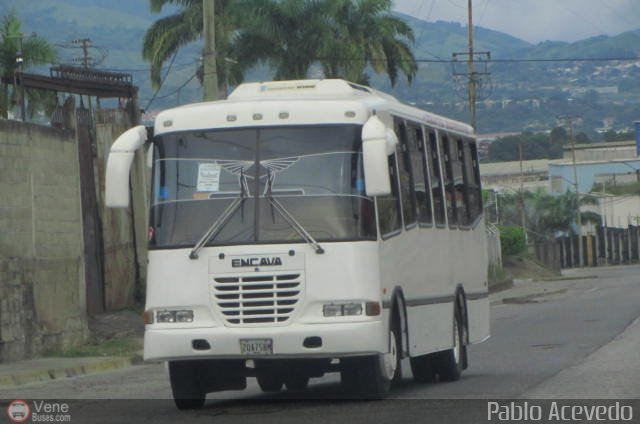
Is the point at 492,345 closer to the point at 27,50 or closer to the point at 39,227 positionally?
the point at 39,227

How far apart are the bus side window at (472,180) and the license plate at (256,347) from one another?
5.99 meters

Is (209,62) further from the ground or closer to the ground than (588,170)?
further from the ground

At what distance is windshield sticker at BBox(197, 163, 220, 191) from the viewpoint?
1299 cm

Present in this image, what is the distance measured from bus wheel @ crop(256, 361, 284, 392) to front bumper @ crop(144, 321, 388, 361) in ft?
1.85

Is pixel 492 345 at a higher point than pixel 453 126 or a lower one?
lower

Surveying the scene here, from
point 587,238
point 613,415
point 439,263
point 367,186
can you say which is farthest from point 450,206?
point 587,238

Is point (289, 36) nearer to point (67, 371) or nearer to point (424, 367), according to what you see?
point (67, 371)

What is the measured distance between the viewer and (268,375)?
13305 millimetres

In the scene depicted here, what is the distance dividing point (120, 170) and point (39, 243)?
9.24m

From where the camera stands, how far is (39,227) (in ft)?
70.8

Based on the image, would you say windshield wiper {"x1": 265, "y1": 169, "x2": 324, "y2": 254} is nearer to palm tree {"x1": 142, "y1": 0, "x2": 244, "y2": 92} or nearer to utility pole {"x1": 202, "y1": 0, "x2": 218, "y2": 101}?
utility pole {"x1": 202, "y1": 0, "x2": 218, "y2": 101}

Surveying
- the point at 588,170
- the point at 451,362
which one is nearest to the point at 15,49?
the point at 451,362

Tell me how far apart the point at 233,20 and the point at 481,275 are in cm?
2761

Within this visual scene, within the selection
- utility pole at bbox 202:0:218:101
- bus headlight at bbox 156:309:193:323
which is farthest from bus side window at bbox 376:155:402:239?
utility pole at bbox 202:0:218:101
